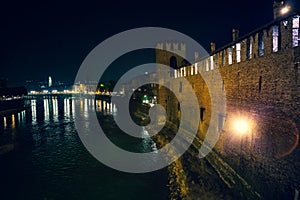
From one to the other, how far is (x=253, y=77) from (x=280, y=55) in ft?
6.59


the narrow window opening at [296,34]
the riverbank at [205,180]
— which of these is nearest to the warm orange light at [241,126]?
the riverbank at [205,180]

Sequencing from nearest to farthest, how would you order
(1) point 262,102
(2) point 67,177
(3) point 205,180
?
1. (1) point 262,102
2. (3) point 205,180
3. (2) point 67,177

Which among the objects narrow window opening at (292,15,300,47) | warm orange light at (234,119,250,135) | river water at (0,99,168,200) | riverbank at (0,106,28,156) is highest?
narrow window opening at (292,15,300,47)

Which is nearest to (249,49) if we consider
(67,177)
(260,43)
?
(260,43)

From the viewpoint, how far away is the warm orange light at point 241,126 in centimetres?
1055

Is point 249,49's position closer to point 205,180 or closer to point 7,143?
point 205,180

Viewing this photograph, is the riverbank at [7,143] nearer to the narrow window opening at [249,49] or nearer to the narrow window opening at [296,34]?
the narrow window opening at [249,49]

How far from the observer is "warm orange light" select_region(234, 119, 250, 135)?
34.6ft

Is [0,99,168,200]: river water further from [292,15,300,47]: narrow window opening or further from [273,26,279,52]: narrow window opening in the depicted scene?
[292,15,300,47]: narrow window opening

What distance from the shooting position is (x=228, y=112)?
1270 cm

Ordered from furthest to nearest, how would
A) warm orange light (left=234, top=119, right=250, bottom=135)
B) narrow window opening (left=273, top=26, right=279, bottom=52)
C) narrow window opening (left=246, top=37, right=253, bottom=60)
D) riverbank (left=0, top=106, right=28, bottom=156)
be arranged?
riverbank (left=0, top=106, right=28, bottom=156), warm orange light (left=234, top=119, right=250, bottom=135), narrow window opening (left=246, top=37, right=253, bottom=60), narrow window opening (left=273, top=26, right=279, bottom=52)

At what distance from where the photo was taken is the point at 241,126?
11086mm

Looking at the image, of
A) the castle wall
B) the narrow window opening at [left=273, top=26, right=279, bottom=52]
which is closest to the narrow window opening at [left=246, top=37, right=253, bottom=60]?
the castle wall

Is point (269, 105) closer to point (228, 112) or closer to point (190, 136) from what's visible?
point (228, 112)
